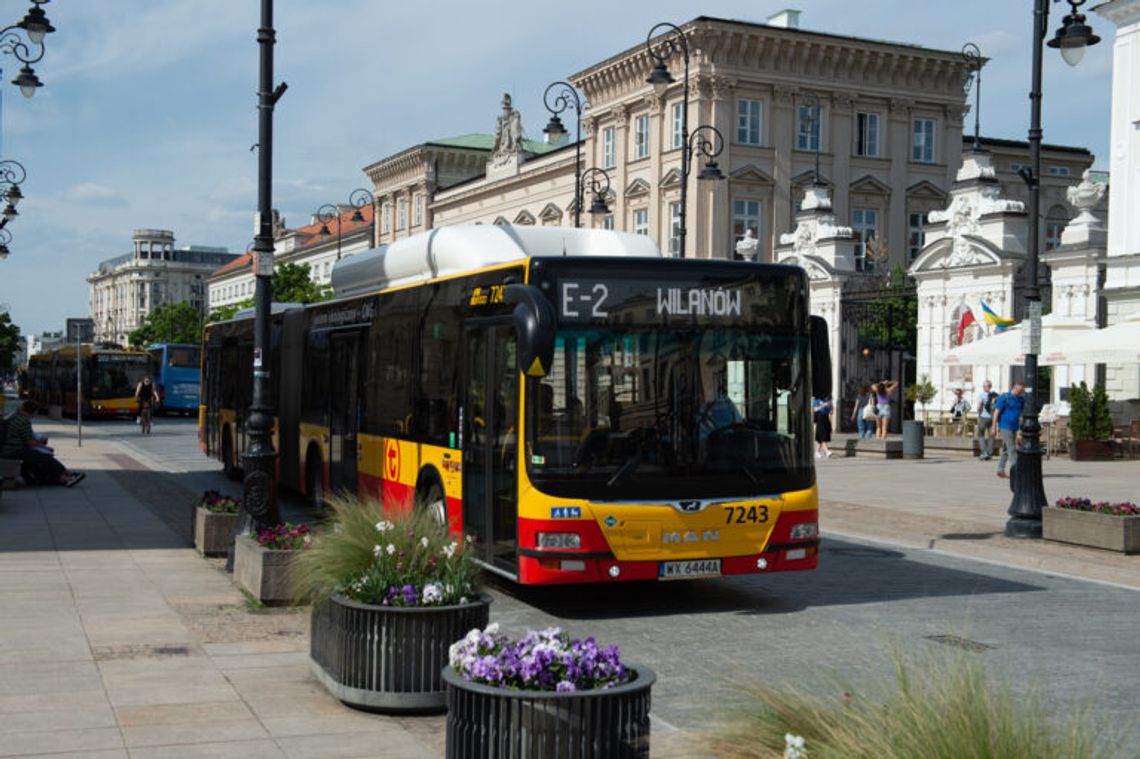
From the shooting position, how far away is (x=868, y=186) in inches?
2402

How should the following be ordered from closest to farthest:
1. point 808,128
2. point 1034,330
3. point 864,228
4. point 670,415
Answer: point 670,415, point 1034,330, point 808,128, point 864,228

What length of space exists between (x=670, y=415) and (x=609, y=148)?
184ft

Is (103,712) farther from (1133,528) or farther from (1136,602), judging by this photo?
(1133,528)

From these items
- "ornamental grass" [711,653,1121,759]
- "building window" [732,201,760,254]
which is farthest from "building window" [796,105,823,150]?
"ornamental grass" [711,653,1121,759]

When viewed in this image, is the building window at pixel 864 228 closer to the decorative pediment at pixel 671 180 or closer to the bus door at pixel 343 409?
the decorative pediment at pixel 671 180

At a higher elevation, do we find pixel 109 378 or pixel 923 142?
pixel 923 142

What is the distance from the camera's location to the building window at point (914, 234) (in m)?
62.3

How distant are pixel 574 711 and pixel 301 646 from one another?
4126mm

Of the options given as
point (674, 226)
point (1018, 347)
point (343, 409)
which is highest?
point (674, 226)

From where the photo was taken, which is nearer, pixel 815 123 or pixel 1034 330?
pixel 1034 330

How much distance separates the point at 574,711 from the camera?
523 cm

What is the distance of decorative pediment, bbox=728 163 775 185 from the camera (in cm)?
5838

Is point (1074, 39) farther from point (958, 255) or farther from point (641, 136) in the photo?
point (641, 136)

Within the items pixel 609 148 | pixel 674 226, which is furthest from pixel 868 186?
pixel 609 148
